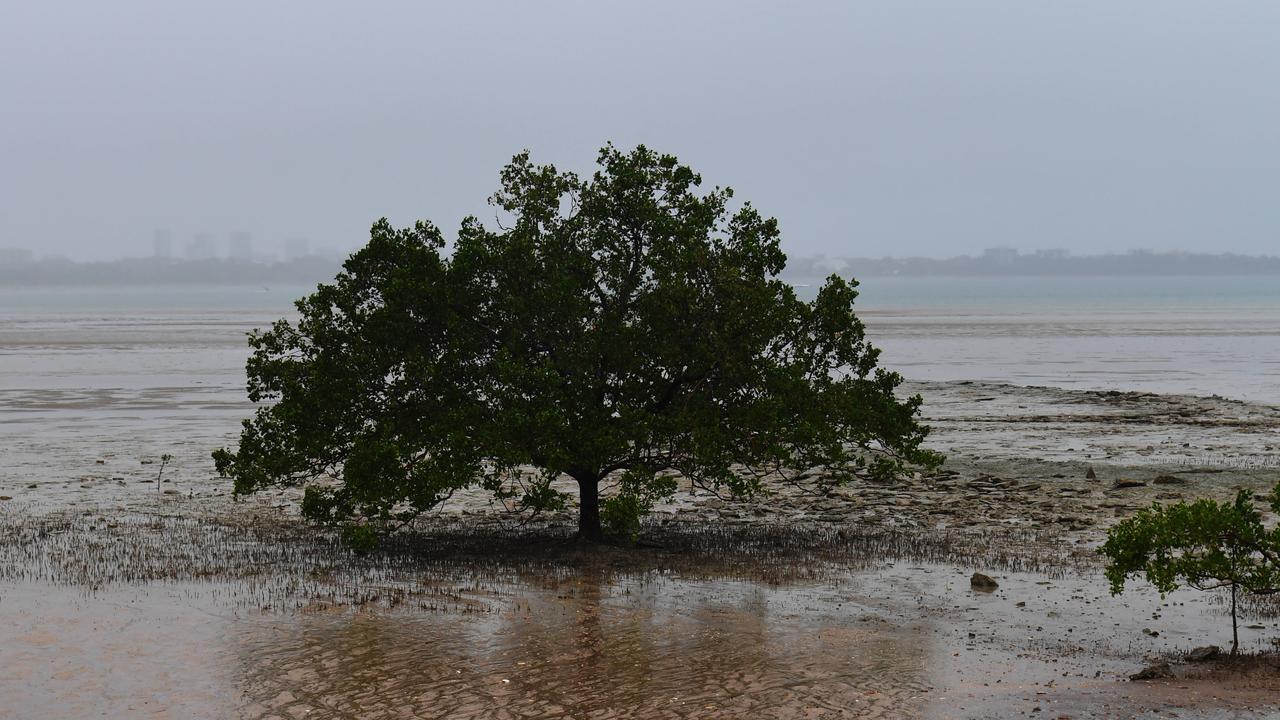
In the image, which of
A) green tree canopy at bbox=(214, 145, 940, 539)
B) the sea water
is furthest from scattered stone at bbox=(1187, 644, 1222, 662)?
the sea water

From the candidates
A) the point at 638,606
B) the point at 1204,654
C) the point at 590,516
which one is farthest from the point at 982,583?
the point at 590,516

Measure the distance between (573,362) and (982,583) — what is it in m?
6.37

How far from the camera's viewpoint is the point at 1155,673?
486 inches

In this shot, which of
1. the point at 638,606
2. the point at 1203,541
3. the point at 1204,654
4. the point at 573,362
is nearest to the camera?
the point at 1203,541

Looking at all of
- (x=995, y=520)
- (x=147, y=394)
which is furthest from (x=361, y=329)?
(x=147, y=394)

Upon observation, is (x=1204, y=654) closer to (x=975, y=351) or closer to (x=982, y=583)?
(x=982, y=583)

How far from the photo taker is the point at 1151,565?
12984 millimetres

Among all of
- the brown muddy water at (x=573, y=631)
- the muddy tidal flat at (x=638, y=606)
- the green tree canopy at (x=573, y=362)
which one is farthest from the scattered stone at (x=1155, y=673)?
the green tree canopy at (x=573, y=362)

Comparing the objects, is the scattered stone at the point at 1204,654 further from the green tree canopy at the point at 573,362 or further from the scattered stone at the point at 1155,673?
the green tree canopy at the point at 573,362

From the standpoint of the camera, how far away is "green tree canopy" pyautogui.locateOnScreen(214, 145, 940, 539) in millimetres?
17859

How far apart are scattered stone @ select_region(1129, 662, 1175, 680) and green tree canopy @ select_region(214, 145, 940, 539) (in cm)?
618

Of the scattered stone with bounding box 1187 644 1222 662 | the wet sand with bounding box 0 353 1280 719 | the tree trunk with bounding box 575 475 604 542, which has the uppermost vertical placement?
the tree trunk with bounding box 575 475 604 542

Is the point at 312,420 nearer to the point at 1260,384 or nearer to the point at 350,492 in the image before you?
the point at 350,492

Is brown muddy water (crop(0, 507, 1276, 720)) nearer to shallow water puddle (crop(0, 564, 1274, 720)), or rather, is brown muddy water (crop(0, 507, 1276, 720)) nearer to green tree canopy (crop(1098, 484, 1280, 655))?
shallow water puddle (crop(0, 564, 1274, 720))
